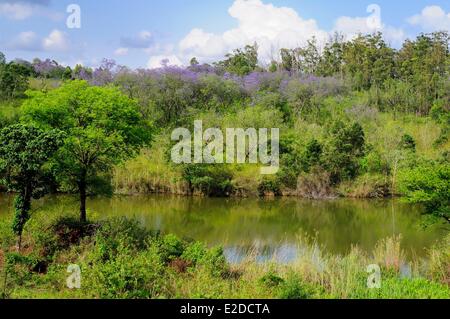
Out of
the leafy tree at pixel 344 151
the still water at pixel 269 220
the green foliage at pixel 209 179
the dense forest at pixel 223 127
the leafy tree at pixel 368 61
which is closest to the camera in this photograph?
the dense forest at pixel 223 127

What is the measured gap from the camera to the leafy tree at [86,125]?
11727 mm

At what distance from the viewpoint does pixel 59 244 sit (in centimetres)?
1093

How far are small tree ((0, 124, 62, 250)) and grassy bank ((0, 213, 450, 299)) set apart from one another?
31.6 inches

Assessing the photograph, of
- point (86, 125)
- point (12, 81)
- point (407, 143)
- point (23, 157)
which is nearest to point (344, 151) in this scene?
point (407, 143)

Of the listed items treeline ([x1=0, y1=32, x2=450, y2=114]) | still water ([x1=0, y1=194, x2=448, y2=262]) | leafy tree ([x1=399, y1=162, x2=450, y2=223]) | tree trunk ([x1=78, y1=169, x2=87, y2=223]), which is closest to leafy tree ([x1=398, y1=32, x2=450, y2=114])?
treeline ([x1=0, y1=32, x2=450, y2=114])

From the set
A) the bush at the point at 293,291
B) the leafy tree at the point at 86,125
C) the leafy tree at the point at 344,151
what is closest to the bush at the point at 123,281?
the bush at the point at 293,291

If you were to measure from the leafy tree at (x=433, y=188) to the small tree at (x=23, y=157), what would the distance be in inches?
322

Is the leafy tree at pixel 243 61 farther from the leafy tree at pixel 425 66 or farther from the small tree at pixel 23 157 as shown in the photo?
the small tree at pixel 23 157

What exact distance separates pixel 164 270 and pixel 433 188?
6.63 meters

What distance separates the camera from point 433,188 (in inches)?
452

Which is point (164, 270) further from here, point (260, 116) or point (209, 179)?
point (260, 116)
